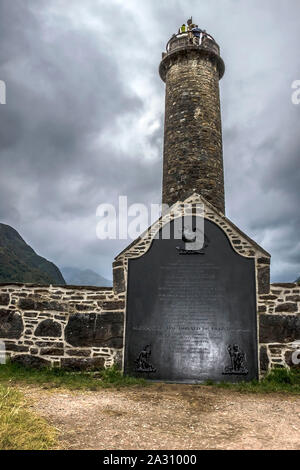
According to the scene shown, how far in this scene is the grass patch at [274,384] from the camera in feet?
21.5

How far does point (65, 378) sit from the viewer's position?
7.30 metres

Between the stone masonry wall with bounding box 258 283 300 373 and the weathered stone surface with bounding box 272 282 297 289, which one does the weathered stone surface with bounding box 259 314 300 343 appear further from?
the weathered stone surface with bounding box 272 282 297 289

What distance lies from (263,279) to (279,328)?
3.67ft

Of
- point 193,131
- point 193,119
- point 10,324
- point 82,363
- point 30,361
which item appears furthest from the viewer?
point 193,119

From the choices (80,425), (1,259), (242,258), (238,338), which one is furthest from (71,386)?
(1,259)

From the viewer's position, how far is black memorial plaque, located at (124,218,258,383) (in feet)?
24.0

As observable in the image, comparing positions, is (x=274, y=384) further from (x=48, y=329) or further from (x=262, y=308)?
(x=48, y=329)

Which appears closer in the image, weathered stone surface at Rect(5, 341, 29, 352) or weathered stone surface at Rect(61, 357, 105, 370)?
weathered stone surface at Rect(61, 357, 105, 370)

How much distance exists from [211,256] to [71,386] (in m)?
4.15

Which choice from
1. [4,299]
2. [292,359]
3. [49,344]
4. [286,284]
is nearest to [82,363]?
[49,344]

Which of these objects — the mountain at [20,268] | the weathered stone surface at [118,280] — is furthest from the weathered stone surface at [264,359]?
the mountain at [20,268]

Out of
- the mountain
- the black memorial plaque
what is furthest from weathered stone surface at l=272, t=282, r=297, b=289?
the mountain

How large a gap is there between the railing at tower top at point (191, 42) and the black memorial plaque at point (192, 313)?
1052cm
